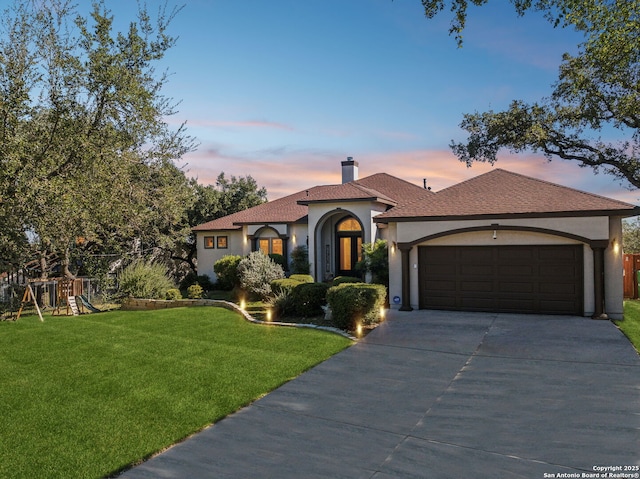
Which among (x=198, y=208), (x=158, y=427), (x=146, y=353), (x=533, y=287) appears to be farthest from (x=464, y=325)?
(x=198, y=208)

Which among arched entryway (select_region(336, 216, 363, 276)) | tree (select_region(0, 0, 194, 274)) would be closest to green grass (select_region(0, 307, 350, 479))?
tree (select_region(0, 0, 194, 274))

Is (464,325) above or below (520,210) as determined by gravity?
below

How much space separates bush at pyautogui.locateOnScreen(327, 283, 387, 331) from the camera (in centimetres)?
1234

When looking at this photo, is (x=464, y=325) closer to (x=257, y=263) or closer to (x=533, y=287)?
(x=533, y=287)

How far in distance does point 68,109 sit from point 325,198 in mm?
11843

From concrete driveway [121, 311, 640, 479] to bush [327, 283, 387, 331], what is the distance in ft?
6.35

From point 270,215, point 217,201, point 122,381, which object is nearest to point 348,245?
point 270,215

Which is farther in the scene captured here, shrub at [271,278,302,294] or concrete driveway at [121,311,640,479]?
shrub at [271,278,302,294]

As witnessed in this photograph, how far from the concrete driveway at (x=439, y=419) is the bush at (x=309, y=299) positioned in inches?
179

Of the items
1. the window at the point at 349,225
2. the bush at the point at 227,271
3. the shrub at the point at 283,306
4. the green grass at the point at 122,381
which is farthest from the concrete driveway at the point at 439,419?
the bush at the point at 227,271

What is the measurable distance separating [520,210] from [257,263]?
1064 cm

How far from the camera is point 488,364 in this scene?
30.1 ft

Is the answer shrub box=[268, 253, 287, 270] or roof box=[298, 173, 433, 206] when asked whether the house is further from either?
shrub box=[268, 253, 287, 270]

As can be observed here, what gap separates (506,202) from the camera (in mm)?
15398
